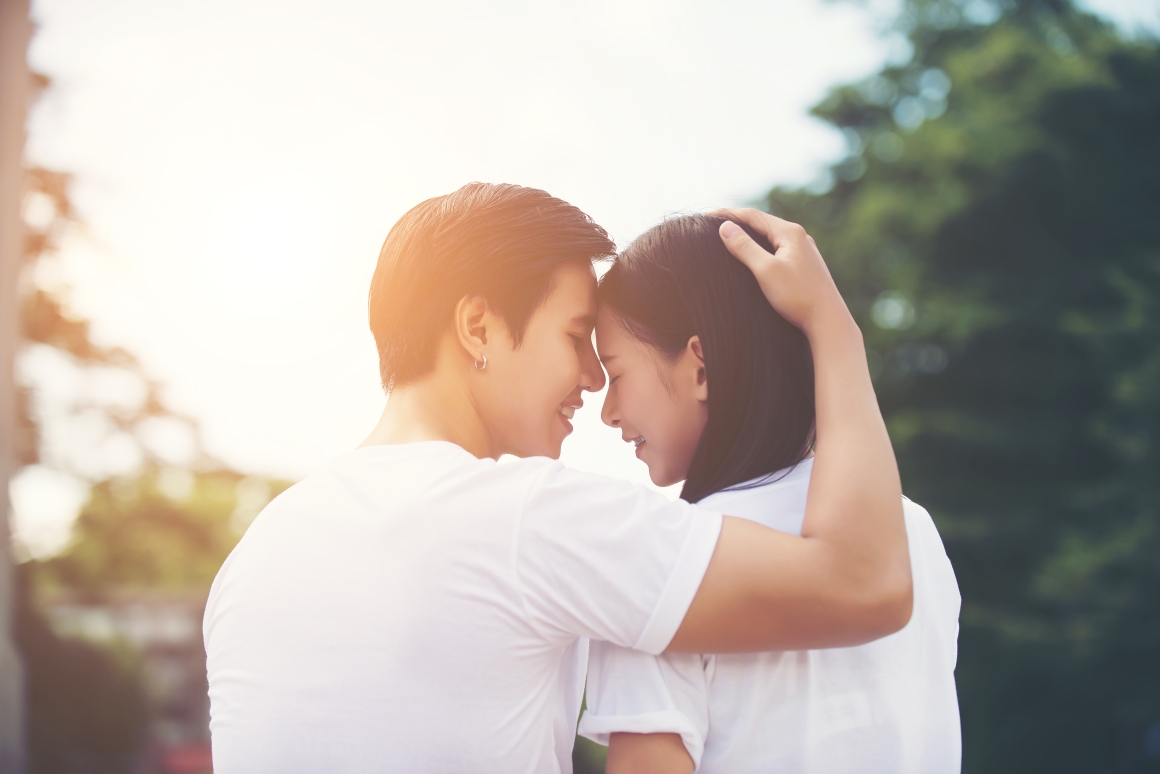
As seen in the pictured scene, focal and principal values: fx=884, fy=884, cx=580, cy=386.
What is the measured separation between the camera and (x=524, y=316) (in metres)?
2.02

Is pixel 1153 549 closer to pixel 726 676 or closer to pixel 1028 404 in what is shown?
pixel 1028 404

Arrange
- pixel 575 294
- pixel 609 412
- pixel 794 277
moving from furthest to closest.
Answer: pixel 609 412 → pixel 575 294 → pixel 794 277

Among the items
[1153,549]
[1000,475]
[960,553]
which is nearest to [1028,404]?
[1000,475]

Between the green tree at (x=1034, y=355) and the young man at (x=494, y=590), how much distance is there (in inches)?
445

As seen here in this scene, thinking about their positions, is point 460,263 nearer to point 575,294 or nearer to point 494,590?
point 575,294

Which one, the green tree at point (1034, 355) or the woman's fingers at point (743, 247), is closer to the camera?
the woman's fingers at point (743, 247)

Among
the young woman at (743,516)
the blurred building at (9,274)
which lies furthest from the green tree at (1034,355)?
the blurred building at (9,274)

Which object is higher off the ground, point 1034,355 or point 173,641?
point 1034,355

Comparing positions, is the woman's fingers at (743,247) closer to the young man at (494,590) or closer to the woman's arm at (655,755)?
the young man at (494,590)

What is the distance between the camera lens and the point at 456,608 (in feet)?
4.95

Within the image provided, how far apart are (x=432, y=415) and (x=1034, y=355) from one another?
14.3 metres

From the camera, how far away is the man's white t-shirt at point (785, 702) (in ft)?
5.15

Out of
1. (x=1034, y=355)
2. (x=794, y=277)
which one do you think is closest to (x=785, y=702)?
(x=794, y=277)

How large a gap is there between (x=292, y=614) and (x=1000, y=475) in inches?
566
